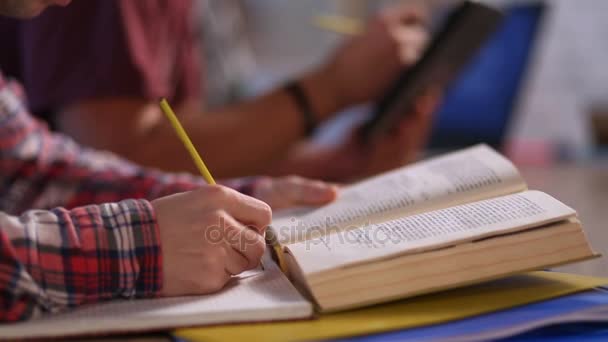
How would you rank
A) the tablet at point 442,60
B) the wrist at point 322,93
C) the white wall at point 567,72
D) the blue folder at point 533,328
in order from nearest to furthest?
1. the blue folder at point 533,328
2. the tablet at point 442,60
3. the wrist at point 322,93
4. the white wall at point 567,72

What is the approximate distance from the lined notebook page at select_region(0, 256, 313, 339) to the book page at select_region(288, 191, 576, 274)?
3 cm

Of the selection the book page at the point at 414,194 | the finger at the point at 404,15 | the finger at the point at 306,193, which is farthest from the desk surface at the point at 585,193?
the finger at the point at 404,15

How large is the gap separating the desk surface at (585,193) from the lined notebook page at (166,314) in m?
0.32

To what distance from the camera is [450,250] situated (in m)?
0.50

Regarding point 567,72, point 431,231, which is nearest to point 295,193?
point 431,231

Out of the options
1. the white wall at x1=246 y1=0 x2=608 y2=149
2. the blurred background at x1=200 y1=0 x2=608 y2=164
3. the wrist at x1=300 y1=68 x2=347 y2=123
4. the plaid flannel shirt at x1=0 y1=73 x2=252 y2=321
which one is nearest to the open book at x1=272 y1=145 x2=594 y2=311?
the plaid flannel shirt at x1=0 y1=73 x2=252 y2=321

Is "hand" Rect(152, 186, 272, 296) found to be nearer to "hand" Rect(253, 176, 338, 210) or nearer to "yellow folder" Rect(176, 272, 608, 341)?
"yellow folder" Rect(176, 272, 608, 341)

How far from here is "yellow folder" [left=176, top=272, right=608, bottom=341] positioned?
0.46m

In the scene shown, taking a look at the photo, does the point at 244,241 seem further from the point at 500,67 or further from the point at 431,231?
the point at 500,67

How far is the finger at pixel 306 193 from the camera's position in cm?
72

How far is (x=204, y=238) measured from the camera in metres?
0.52

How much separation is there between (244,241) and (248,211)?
0.02 m

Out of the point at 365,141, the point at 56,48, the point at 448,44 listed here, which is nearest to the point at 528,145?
the point at 365,141

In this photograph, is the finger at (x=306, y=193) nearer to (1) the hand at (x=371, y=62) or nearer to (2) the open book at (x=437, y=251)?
(2) the open book at (x=437, y=251)
